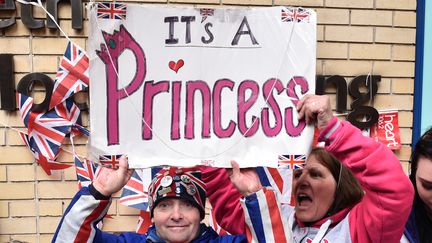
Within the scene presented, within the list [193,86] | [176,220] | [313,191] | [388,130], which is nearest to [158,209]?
[176,220]

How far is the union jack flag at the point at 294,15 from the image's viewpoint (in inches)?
70.1

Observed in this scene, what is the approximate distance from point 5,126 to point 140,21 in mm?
1494

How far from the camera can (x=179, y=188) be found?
5.84ft

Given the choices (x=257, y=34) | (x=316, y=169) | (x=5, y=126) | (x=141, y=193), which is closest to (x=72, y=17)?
(x=5, y=126)

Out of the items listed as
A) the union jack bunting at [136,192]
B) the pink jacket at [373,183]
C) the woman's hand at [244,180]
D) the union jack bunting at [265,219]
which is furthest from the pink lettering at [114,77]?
the union jack bunting at [136,192]

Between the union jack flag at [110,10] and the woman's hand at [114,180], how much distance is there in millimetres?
532

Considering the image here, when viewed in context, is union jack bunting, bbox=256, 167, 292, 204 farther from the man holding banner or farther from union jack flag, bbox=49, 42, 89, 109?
union jack flag, bbox=49, 42, 89, 109

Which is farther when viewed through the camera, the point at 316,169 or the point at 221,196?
the point at 221,196

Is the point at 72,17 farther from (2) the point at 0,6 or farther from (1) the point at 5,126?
(1) the point at 5,126

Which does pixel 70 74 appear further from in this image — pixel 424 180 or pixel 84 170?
pixel 424 180

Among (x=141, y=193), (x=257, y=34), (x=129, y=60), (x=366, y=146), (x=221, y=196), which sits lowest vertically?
(x=141, y=193)

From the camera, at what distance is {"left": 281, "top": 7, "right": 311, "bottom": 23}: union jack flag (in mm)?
1779

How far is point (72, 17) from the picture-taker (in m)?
2.71

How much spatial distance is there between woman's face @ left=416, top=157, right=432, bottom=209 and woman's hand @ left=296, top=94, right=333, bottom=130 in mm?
440
